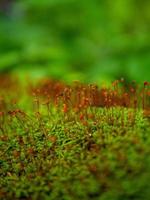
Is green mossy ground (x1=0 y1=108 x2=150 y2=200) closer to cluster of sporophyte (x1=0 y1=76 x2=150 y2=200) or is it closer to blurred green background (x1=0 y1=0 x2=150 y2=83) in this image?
cluster of sporophyte (x1=0 y1=76 x2=150 y2=200)

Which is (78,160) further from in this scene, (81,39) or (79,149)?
(81,39)

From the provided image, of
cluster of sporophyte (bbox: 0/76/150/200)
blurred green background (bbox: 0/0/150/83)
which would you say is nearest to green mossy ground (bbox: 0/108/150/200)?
cluster of sporophyte (bbox: 0/76/150/200)

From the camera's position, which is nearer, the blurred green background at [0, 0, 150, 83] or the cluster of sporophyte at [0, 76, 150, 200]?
the cluster of sporophyte at [0, 76, 150, 200]

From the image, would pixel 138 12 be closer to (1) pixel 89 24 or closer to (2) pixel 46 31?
(1) pixel 89 24

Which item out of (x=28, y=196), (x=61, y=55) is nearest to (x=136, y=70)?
(x=61, y=55)

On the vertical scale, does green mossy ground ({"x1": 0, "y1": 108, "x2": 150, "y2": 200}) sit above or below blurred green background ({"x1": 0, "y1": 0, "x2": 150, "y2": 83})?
below

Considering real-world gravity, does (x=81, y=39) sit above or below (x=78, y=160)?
above

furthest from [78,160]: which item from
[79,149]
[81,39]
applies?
[81,39]
